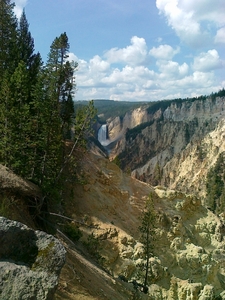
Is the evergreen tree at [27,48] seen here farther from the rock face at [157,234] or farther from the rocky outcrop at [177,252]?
the rocky outcrop at [177,252]

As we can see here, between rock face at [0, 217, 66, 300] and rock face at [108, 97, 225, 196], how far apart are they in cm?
8154

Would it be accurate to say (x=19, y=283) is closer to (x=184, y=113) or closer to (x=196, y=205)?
(x=196, y=205)

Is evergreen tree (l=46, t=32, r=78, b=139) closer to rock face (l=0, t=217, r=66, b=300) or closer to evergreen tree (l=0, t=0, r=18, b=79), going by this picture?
evergreen tree (l=0, t=0, r=18, b=79)

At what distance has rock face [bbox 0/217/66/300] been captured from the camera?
584cm

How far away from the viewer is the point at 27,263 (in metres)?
6.53

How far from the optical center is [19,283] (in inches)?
231

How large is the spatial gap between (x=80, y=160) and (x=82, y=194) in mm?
3210

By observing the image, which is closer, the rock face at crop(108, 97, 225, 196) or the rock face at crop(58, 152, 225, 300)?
the rock face at crop(58, 152, 225, 300)

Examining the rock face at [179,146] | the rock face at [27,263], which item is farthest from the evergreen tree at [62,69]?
the rock face at [179,146]

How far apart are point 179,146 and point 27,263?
12445 cm

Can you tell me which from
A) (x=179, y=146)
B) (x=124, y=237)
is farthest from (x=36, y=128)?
(x=179, y=146)

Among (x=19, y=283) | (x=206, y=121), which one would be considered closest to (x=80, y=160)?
(x=19, y=283)

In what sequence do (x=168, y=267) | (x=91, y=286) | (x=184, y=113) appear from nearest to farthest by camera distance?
(x=91, y=286) < (x=168, y=267) < (x=184, y=113)

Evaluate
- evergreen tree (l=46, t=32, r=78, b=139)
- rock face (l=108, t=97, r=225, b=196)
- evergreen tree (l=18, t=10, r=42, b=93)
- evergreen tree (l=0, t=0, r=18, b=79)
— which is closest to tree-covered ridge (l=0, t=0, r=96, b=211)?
evergreen tree (l=46, t=32, r=78, b=139)
